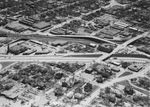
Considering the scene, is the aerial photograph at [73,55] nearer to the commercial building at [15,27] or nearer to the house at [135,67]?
the house at [135,67]

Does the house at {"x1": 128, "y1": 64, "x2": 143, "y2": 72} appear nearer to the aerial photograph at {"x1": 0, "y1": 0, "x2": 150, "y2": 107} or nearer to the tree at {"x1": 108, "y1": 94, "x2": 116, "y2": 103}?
the aerial photograph at {"x1": 0, "y1": 0, "x2": 150, "y2": 107}

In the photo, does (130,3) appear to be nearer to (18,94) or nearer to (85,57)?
(85,57)

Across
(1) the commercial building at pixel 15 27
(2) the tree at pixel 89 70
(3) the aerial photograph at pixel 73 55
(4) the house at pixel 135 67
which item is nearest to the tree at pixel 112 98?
(3) the aerial photograph at pixel 73 55

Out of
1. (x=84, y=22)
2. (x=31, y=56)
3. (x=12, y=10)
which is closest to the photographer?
(x=31, y=56)

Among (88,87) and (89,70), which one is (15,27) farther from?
(88,87)

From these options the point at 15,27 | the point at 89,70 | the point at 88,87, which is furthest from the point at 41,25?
the point at 88,87

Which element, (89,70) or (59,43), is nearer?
(89,70)

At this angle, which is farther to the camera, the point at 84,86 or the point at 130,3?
the point at 130,3

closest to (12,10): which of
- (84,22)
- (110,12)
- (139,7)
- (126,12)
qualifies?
(84,22)
